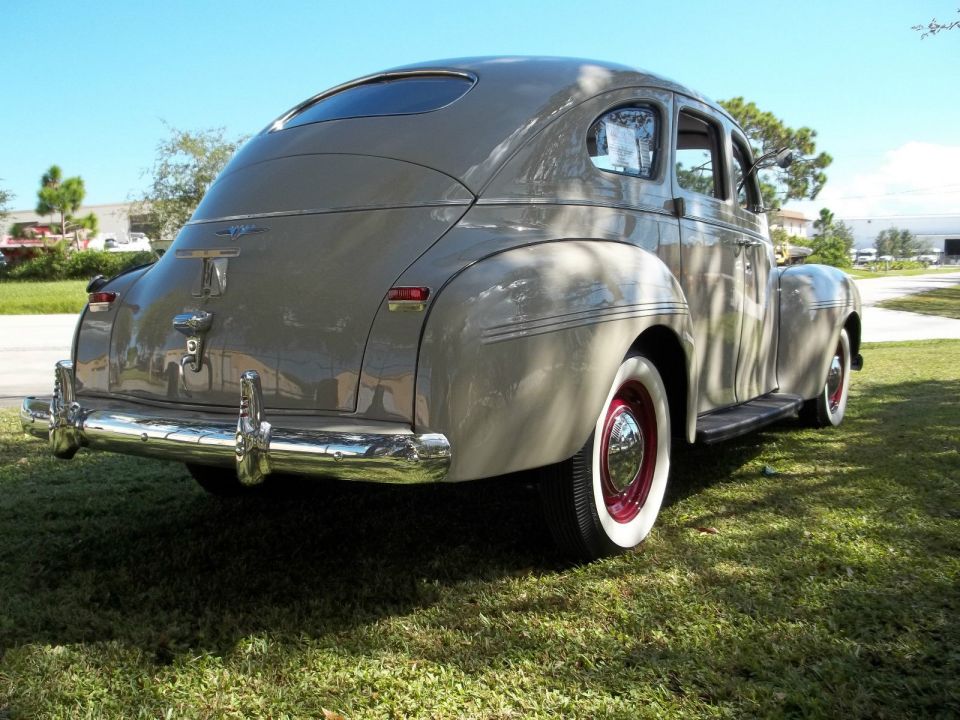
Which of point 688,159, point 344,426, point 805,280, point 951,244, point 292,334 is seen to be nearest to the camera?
point 344,426

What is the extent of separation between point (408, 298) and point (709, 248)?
81.4 inches

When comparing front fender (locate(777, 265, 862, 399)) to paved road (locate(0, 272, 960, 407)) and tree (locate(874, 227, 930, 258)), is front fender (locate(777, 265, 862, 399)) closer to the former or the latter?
paved road (locate(0, 272, 960, 407))

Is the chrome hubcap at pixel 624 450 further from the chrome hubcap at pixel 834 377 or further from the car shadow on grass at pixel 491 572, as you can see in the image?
the chrome hubcap at pixel 834 377

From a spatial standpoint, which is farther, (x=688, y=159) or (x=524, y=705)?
(x=688, y=159)

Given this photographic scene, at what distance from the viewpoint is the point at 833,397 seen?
6.09m

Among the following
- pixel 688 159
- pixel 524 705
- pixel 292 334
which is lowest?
pixel 524 705

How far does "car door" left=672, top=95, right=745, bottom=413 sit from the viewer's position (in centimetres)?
403

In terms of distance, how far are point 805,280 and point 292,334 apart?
3.57 m

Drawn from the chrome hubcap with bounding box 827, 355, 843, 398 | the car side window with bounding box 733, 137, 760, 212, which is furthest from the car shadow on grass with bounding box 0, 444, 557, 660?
the chrome hubcap with bounding box 827, 355, 843, 398

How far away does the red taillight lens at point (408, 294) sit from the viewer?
265cm

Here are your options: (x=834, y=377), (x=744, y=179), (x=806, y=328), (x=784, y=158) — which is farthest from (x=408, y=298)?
(x=834, y=377)

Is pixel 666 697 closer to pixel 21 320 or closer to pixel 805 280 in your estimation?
pixel 805 280

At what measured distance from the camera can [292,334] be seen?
284cm

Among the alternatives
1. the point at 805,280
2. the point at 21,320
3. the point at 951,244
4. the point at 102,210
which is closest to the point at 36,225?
the point at 102,210
